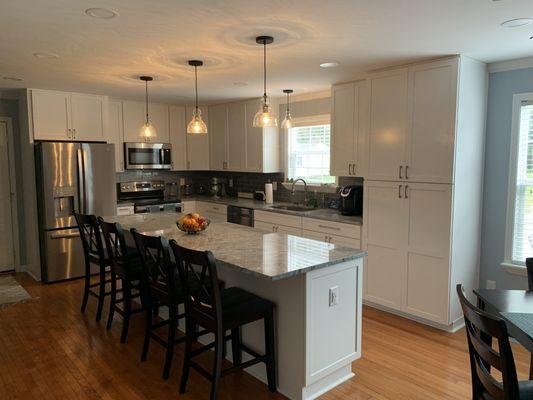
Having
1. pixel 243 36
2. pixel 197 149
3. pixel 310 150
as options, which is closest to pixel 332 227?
pixel 310 150

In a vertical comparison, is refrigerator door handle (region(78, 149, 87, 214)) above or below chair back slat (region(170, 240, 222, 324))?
above

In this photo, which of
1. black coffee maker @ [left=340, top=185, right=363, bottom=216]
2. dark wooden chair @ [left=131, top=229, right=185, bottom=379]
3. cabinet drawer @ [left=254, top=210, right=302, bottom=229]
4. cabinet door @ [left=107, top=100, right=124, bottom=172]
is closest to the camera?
dark wooden chair @ [left=131, top=229, right=185, bottom=379]

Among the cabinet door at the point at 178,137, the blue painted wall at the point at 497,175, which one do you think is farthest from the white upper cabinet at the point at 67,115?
the blue painted wall at the point at 497,175

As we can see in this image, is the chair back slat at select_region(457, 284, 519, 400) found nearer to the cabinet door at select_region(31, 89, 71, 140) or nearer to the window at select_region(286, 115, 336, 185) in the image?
the window at select_region(286, 115, 336, 185)

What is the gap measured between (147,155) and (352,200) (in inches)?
128

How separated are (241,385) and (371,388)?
879 mm

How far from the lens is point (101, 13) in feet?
7.76

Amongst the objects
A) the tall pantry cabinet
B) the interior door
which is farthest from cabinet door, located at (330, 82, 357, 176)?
the interior door

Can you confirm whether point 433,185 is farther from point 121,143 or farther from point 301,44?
point 121,143

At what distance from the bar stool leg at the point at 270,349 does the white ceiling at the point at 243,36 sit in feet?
6.17

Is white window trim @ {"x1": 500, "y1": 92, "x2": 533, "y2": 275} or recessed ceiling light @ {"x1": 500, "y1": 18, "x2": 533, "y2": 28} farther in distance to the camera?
white window trim @ {"x1": 500, "y1": 92, "x2": 533, "y2": 275}

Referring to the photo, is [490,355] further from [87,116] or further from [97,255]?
[87,116]

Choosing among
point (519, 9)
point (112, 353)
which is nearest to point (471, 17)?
point (519, 9)

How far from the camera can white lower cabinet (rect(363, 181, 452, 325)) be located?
140 inches
